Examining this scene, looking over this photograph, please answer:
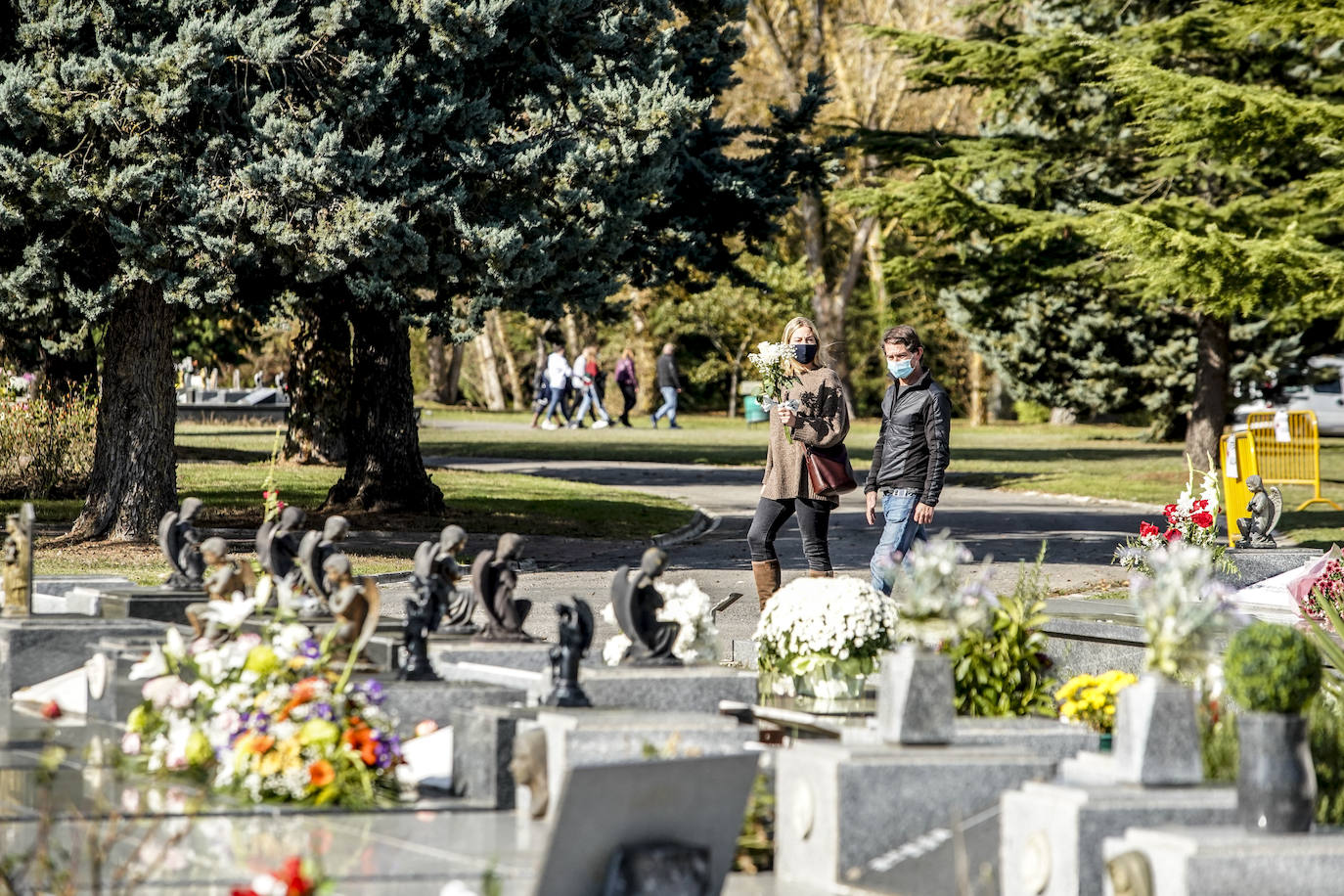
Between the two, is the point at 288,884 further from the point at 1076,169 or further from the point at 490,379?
the point at 490,379

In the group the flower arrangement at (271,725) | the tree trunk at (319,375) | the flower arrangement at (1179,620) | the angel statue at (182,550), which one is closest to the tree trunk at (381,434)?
the tree trunk at (319,375)

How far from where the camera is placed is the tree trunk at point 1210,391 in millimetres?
27844

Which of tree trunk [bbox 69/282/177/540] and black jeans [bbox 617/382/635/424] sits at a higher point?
black jeans [bbox 617/382/635/424]

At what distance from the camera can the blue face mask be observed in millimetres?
10156

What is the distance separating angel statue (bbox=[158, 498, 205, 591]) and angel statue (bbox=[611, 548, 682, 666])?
9.63ft

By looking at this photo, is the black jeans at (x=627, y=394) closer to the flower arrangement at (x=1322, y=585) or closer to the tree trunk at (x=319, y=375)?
the tree trunk at (x=319, y=375)

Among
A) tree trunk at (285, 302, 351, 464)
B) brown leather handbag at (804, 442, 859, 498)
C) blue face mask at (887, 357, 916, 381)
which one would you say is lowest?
brown leather handbag at (804, 442, 859, 498)

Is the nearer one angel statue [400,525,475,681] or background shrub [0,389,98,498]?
angel statue [400,525,475,681]

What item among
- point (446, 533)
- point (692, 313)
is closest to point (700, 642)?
point (446, 533)

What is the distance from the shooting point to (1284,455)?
20.5 meters

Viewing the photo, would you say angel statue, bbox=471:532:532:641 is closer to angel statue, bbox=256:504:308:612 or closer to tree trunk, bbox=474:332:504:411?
angel statue, bbox=256:504:308:612

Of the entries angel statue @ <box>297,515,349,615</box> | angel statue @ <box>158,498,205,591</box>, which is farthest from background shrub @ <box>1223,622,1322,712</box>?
angel statue @ <box>158,498,205,591</box>

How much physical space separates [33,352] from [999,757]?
2542 centimetres

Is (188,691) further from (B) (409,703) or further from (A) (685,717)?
(A) (685,717)
